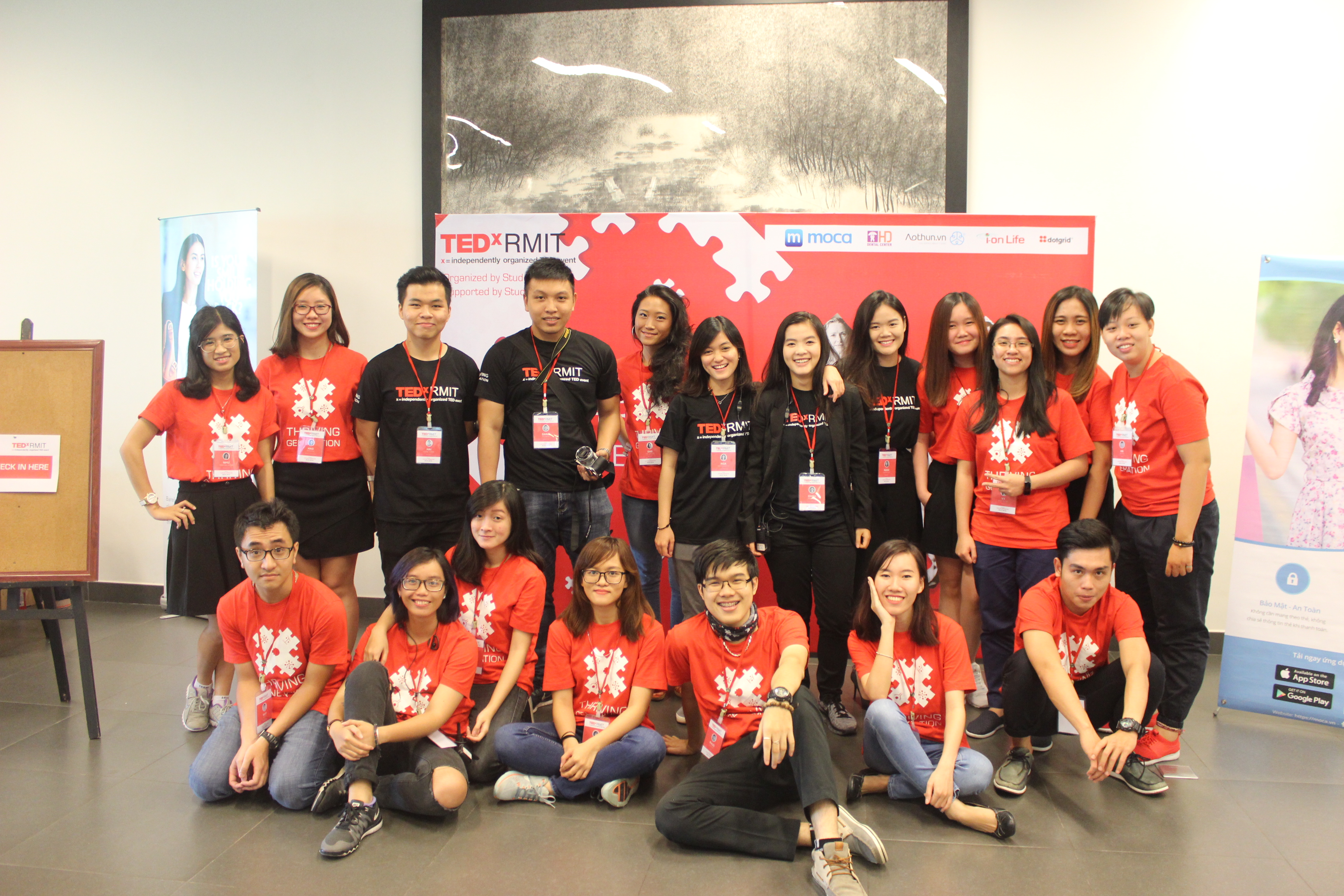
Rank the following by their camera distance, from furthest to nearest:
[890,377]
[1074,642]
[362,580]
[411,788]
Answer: [362,580]
[890,377]
[1074,642]
[411,788]

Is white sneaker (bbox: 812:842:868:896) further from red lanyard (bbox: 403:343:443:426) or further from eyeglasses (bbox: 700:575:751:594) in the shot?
red lanyard (bbox: 403:343:443:426)

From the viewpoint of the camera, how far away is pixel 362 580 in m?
4.63

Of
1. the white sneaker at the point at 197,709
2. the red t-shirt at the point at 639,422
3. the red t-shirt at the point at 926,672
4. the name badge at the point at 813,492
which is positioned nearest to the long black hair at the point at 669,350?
the red t-shirt at the point at 639,422

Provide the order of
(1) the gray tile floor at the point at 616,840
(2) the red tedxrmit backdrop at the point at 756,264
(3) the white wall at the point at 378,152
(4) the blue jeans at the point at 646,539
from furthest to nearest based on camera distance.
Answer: (3) the white wall at the point at 378,152 → (2) the red tedxrmit backdrop at the point at 756,264 → (4) the blue jeans at the point at 646,539 → (1) the gray tile floor at the point at 616,840

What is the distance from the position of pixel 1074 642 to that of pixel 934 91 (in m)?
2.79

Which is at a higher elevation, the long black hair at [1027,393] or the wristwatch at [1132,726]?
the long black hair at [1027,393]

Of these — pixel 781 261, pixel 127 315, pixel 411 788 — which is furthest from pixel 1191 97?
pixel 127 315

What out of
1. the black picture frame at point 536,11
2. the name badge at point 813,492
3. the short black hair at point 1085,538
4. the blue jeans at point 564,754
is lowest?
the blue jeans at point 564,754

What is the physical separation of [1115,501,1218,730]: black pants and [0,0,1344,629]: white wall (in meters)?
1.56

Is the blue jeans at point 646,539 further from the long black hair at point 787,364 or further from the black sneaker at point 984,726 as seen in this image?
the black sneaker at point 984,726

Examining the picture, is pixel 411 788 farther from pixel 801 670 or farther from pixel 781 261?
pixel 781 261

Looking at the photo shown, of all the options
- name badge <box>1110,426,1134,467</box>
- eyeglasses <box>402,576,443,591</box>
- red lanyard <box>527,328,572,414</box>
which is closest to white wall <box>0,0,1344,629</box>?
name badge <box>1110,426,1134,467</box>

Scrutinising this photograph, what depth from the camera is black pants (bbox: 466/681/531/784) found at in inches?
102

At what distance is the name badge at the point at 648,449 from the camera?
3467 millimetres
